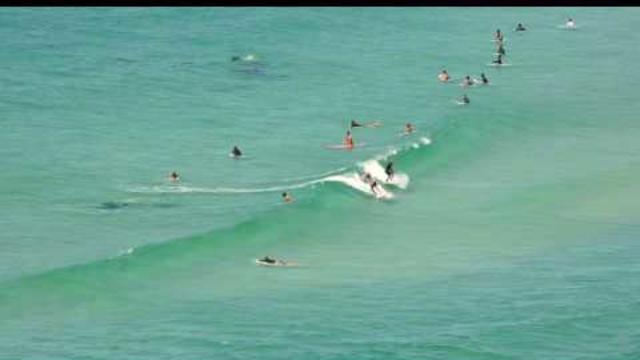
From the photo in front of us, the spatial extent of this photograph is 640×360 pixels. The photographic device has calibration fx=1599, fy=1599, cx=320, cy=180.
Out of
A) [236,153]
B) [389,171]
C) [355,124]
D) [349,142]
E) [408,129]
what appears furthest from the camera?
[355,124]

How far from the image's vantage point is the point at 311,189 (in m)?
66.4

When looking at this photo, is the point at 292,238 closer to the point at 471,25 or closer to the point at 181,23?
the point at 181,23

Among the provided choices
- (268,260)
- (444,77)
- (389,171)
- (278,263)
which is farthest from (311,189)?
(444,77)

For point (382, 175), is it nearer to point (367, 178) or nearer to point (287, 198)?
point (367, 178)

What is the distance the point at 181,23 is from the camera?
10250 centimetres

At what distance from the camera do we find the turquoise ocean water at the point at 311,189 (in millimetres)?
48000

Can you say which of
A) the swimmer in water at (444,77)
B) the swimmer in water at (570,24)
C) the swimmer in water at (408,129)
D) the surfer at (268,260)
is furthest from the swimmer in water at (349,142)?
the swimmer in water at (570,24)

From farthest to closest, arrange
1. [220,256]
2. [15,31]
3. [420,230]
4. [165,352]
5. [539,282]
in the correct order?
[15,31] → [420,230] → [220,256] → [539,282] → [165,352]

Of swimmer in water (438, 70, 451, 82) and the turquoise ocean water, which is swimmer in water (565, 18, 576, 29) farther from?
swimmer in water (438, 70, 451, 82)

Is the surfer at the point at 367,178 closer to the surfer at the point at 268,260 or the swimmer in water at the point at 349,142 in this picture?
the swimmer in water at the point at 349,142

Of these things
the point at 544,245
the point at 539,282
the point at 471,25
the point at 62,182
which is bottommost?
the point at 539,282

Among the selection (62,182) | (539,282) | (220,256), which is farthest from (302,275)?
(62,182)

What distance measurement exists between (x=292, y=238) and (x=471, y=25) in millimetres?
52558

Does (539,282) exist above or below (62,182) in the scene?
below
